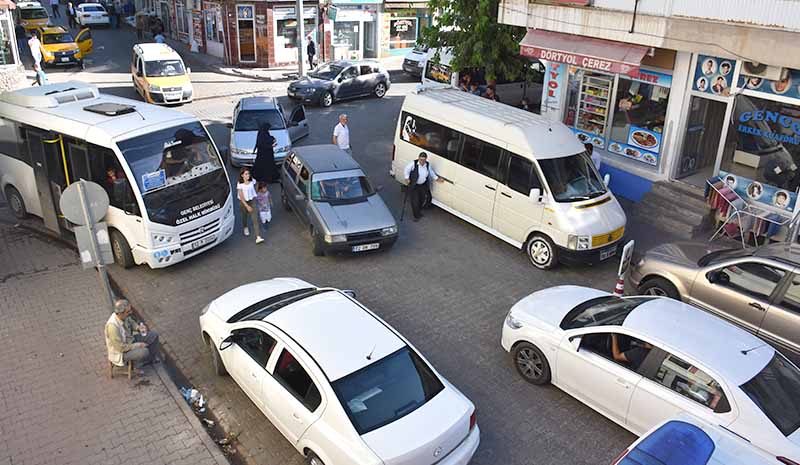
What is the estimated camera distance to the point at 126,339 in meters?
8.52

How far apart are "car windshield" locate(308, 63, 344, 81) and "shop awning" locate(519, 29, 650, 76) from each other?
1005 cm

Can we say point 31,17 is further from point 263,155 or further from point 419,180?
point 419,180

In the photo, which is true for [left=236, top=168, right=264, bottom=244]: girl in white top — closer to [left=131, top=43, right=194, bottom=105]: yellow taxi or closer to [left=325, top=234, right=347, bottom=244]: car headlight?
[left=325, top=234, right=347, bottom=244]: car headlight

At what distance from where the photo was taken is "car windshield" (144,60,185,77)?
912 inches

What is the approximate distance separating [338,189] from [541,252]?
13.4 feet

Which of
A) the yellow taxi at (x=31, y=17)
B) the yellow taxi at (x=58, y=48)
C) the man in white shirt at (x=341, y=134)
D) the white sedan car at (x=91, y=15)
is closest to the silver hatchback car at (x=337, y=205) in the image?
the man in white shirt at (x=341, y=134)

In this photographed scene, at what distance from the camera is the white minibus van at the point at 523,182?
11.7 m

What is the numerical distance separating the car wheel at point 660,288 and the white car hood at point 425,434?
15.9 ft

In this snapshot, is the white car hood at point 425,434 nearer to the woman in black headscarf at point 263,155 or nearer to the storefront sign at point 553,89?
the woman in black headscarf at point 263,155

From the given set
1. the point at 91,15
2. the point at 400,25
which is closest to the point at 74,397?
the point at 400,25

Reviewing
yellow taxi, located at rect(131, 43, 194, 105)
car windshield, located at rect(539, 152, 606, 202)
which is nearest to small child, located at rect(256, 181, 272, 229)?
car windshield, located at rect(539, 152, 606, 202)

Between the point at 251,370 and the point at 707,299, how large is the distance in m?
6.77

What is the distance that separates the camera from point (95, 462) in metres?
7.25

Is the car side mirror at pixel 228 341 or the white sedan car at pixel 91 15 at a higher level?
the white sedan car at pixel 91 15
